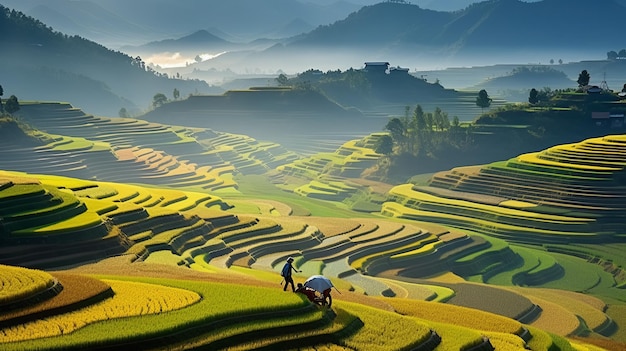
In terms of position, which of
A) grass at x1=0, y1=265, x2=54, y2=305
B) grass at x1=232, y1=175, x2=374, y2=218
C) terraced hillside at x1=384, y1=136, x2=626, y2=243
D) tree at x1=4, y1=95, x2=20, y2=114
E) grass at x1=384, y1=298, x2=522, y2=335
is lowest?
grass at x1=232, y1=175, x2=374, y2=218

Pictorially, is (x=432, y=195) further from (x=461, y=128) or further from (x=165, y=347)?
(x=165, y=347)

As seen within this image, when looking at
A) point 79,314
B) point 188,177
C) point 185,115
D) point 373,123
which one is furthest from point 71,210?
point 373,123

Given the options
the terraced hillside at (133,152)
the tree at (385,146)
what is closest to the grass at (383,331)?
the terraced hillside at (133,152)

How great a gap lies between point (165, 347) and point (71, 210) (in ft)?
79.5

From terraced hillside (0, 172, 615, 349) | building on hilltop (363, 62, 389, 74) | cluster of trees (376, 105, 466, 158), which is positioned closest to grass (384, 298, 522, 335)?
terraced hillside (0, 172, 615, 349)

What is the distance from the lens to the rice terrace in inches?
969

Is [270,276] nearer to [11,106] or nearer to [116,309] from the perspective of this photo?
[116,309]

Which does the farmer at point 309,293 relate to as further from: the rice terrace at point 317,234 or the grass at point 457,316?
the grass at point 457,316

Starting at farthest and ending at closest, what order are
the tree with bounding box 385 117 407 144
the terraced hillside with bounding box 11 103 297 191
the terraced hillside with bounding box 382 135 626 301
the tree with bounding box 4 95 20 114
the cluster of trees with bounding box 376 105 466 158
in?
the tree with bounding box 385 117 407 144 → the cluster of trees with bounding box 376 105 466 158 → the tree with bounding box 4 95 20 114 → the terraced hillside with bounding box 11 103 297 191 → the terraced hillside with bounding box 382 135 626 301

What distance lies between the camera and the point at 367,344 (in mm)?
24500

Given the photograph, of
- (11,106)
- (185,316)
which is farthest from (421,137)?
(185,316)

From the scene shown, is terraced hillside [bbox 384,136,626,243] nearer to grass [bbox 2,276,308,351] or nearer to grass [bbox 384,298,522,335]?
grass [bbox 384,298,522,335]

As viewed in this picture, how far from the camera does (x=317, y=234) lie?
53.3 metres

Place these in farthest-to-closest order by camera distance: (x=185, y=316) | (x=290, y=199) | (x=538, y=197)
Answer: (x=290, y=199) < (x=538, y=197) < (x=185, y=316)
